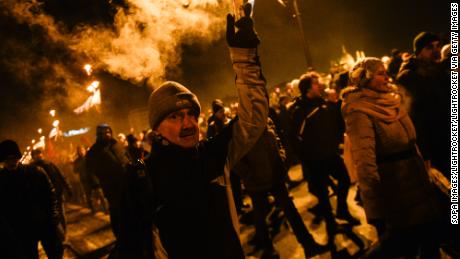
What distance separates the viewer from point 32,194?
5227mm

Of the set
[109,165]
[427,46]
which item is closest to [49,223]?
[109,165]

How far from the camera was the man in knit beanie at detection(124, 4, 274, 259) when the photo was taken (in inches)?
81.5

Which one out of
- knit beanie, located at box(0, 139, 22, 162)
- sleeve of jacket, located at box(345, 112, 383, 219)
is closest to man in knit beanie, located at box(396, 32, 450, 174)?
sleeve of jacket, located at box(345, 112, 383, 219)

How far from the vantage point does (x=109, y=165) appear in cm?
681

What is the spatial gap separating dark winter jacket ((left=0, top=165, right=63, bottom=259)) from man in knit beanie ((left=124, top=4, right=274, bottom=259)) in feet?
12.1

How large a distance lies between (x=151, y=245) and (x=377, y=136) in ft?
7.79

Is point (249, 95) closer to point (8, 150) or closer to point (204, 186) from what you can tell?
point (204, 186)

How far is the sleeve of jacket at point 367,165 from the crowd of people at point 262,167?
0.03 ft

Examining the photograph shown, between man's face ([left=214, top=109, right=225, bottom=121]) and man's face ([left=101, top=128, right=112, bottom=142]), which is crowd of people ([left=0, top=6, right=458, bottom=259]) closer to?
man's face ([left=214, top=109, right=225, bottom=121])

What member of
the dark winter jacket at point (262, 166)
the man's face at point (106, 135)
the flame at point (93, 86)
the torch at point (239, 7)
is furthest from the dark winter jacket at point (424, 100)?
the flame at point (93, 86)

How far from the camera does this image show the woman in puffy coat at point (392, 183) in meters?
3.15

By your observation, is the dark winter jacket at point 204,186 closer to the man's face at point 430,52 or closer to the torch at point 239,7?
the torch at point 239,7

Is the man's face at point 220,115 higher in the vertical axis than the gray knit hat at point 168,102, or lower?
higher

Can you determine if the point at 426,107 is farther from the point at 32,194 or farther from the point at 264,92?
the point at 32,194
